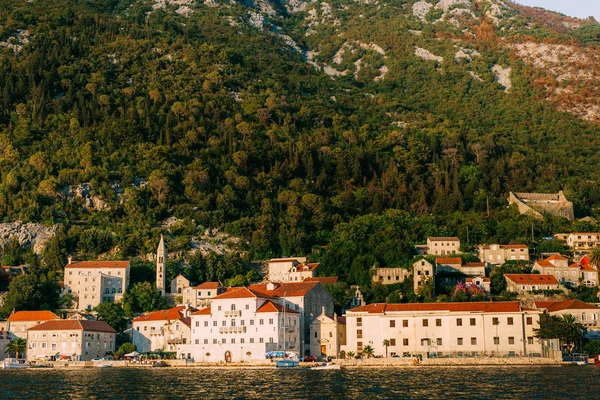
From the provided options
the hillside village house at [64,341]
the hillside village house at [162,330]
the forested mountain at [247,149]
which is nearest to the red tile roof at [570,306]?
the forested mountain at [247,149]

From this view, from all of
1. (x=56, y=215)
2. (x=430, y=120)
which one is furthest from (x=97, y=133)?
(x=430, y=120)

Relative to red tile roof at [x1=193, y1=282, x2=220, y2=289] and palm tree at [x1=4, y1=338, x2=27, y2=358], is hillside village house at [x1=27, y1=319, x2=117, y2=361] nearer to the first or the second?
palm tree at [x1=4, y1=338, x2=27, y2=358]

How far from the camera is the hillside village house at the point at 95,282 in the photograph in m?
105

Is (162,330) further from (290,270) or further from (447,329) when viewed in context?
(447,329)

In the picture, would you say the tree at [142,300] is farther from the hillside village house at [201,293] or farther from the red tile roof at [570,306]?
the red tile roof at [570,306]

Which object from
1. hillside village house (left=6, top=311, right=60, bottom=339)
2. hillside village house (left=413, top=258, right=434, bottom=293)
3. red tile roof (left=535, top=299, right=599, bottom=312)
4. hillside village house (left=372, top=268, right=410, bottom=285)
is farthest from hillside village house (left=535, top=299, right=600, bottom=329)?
hillside village house (left=6, top=311, right=60, bottom=339)

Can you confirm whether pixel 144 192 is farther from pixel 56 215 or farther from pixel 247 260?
pixel 247 260

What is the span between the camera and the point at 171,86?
16838cm

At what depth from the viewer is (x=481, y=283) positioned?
100000mm

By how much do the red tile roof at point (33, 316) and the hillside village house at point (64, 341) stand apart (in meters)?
3.72

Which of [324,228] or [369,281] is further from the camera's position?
[324,228]

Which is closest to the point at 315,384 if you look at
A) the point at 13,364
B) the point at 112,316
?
the point at 13,364

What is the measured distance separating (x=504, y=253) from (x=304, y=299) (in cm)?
3363

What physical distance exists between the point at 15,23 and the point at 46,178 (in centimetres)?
6688
